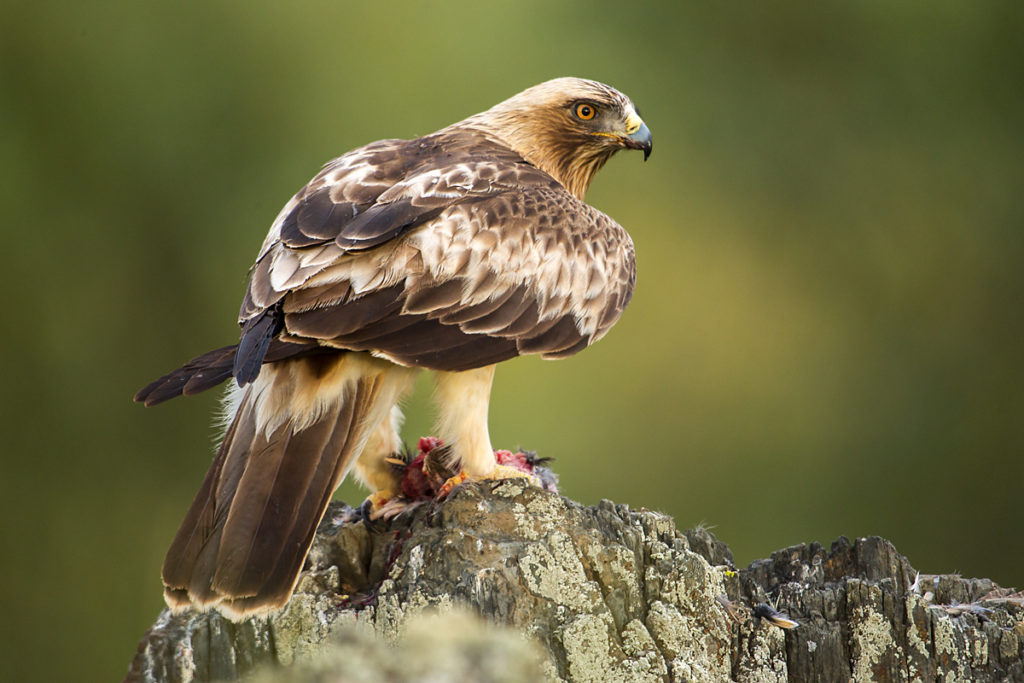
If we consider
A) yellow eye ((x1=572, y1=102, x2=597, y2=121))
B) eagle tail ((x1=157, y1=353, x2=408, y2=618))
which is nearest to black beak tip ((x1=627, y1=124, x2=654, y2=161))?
yellow eye ((x1=572, y1=102, x2=597, y2=121))

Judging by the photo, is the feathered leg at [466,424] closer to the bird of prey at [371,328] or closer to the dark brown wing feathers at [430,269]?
the bird of prey at [371,328]

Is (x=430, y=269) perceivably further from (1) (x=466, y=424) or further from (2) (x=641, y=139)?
(2) (x=641, y=139)

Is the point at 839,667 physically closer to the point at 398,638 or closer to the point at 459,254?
the point at 398,638

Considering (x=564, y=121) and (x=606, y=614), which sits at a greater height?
(x=564, y=121)

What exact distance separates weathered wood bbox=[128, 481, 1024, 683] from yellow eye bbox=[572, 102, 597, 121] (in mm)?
2331

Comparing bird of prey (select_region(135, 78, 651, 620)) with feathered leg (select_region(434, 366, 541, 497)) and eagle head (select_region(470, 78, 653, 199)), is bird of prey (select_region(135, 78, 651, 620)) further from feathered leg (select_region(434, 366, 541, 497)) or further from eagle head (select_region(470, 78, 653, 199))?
eagle head (select_region(470, 78, 653, 199))

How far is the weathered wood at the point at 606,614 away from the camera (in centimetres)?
254

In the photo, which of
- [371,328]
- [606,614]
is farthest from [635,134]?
[606,614]

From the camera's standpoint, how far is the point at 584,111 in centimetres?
474

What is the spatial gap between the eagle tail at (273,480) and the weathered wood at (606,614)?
135mm

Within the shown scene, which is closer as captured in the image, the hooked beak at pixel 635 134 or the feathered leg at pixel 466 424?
the feathered leg at pixel 466 424

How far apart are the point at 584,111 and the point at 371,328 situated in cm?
200

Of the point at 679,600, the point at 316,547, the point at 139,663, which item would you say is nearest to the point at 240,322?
the point at 316,547

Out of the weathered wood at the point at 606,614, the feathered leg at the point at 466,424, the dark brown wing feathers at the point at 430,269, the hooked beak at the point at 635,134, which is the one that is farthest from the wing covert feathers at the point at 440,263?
the hooked beak at the point at 635,134
